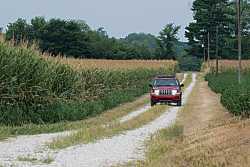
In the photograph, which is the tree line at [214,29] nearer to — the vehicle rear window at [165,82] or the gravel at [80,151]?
the vehicle rear window at [165,82]

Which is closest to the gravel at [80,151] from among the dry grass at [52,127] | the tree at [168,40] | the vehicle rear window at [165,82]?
the dry grass at [52,127]

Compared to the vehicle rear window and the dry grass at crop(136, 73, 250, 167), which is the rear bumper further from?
the dry grass at crop(136, 73, 250, 167)

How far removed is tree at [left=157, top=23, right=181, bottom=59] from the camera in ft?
418

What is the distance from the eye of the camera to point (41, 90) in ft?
82.2

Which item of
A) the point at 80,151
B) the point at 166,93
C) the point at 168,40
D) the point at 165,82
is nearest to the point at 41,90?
the point at 80,151

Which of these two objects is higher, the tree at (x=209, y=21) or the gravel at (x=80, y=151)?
the tree at (x=209, y=21)

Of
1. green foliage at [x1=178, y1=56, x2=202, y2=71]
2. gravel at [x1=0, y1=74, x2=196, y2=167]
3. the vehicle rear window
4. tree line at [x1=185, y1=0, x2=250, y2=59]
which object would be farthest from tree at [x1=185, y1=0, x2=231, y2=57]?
gravel at [x1=0, y1=74, x2=196, y2=167]

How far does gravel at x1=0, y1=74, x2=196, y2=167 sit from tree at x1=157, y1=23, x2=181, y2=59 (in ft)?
348

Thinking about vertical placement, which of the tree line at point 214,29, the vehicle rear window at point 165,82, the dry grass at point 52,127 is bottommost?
the dry grass at point 52,127

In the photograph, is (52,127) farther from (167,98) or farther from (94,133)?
(167,98)

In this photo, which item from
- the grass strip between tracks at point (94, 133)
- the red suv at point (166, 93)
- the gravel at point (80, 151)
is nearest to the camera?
the gravel at point (80, 151)

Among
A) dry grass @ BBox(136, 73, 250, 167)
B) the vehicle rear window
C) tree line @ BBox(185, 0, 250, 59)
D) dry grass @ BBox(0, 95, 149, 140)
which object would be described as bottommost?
dry grass @ BBox(0, 95, 149, 140)

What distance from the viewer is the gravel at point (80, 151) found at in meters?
14.2

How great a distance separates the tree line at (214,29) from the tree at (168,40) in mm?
14538
